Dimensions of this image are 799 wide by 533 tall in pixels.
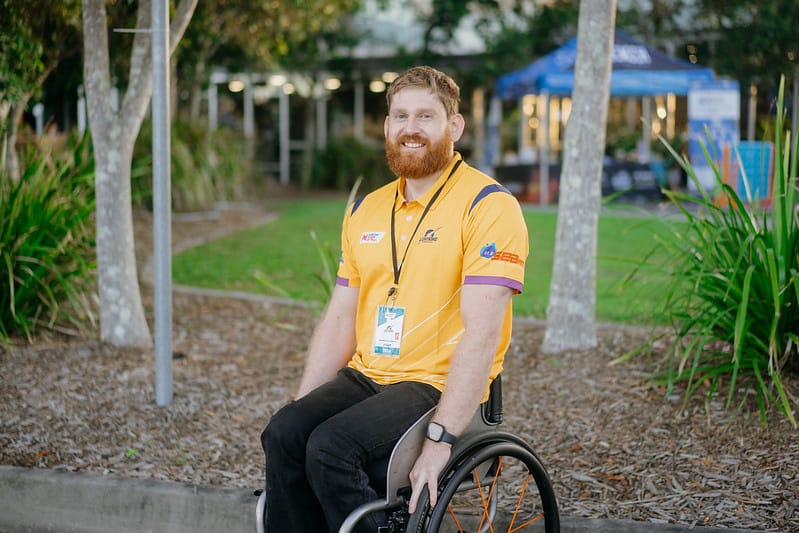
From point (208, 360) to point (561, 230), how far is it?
89.9 inches

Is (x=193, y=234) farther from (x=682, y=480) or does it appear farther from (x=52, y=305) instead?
(x=682, y=480)

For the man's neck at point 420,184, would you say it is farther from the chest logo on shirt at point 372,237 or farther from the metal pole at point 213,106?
the metal pole at point 213,106

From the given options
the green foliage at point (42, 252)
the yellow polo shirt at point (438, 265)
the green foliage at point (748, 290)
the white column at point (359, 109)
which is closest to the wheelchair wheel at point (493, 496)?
the yellow polo shirt at point (438, 265)

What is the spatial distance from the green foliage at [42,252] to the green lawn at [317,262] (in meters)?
1.18

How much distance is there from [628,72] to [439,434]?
527 inches

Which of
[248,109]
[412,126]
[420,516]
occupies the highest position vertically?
[248,109]

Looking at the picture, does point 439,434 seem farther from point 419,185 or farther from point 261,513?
point 419,185

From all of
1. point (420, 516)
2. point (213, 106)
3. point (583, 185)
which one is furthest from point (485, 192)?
point (213, 106)

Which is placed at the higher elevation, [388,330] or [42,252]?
[388,330]

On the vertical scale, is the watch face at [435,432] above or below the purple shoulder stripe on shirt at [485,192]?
below

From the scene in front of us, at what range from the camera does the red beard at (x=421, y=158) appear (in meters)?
3.27

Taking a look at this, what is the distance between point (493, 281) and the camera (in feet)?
9.98

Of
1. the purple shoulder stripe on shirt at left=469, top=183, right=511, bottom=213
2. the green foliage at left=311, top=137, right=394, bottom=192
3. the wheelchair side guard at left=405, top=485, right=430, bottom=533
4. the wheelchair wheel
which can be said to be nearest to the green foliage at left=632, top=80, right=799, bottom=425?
the wheelchair wheel

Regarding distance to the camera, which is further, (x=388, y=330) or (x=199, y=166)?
(x=199, y=166)
